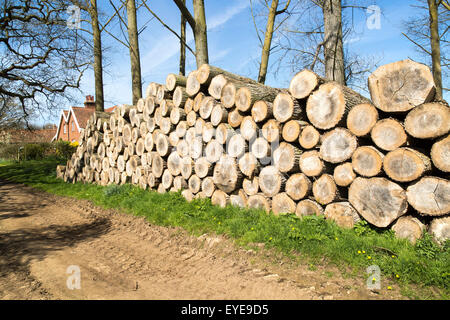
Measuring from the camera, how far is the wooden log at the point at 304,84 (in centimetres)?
442

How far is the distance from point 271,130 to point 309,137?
72 cm

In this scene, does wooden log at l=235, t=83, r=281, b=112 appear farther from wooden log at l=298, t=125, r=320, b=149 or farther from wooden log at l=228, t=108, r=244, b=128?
wooden log at l=298, t=125, r=320, b=149

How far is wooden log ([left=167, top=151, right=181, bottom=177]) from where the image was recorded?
678 centimetres

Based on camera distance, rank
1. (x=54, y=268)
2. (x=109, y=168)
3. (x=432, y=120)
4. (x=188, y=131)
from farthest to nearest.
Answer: (x=109, y=168), (x=188, y=131), (x=54, y=268), (x=432, y=120)

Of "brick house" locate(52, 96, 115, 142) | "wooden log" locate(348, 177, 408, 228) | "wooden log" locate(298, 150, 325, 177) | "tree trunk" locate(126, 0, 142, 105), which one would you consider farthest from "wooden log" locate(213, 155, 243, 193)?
"brick house" locate(52, 96, 115, 142)

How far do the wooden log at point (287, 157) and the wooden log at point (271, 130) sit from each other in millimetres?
175

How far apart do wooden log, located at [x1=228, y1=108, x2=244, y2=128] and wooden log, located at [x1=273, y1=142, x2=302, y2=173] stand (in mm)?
1037

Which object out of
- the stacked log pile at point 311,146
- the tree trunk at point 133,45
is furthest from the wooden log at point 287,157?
the tree trunk at point 133,45

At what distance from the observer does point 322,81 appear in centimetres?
452

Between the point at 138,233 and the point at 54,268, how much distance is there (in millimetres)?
1761

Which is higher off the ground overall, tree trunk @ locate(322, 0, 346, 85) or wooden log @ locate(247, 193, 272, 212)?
tree trunk @ locate(322, 0, 346, 85)

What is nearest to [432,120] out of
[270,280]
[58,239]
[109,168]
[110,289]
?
[270,280]

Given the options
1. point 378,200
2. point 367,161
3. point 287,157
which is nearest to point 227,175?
point 287,157

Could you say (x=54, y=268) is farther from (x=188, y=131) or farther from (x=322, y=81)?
(x=322, y=81)
